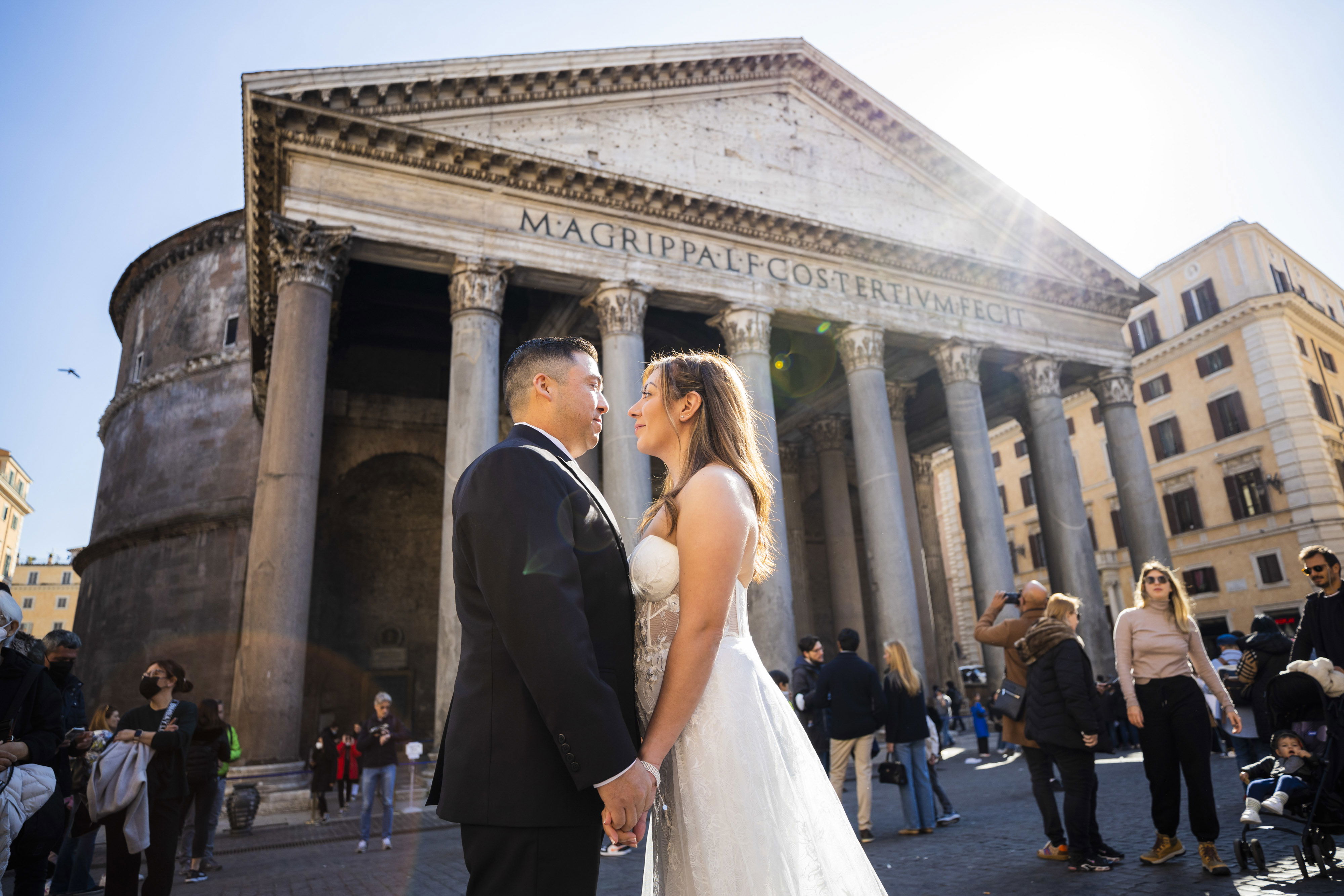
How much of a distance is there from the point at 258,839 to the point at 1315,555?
1066cm

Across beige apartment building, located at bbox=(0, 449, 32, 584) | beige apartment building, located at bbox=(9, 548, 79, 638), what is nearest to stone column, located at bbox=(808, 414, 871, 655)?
beige apartment building, located at bbox=(0, 449, 32, 584)

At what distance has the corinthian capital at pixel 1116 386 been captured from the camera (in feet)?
64.2

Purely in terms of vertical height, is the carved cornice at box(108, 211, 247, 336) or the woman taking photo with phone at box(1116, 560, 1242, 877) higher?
the carved cornice at box(108, 211, 247, 336)

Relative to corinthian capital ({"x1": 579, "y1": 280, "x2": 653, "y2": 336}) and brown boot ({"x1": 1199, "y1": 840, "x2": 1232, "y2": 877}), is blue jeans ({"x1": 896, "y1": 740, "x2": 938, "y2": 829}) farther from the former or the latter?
corinthian capital ({"x1": 579, "y1": 280, "x2": 653, "y2": 336})

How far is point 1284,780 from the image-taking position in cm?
486

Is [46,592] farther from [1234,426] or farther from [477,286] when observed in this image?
[1234,426]

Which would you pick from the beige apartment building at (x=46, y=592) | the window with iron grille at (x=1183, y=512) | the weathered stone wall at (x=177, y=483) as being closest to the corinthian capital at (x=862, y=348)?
the weathered stone wall at (x=177, y=483)

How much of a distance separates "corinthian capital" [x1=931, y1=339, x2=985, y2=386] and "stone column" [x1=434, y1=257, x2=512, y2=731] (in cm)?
980

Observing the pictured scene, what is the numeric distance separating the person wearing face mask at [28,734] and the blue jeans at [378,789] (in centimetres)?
401

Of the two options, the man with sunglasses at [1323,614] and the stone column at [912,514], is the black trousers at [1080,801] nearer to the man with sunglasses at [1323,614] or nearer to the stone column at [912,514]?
the man with sunglasses at [1323,614]

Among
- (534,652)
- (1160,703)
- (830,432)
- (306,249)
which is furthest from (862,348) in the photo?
(534,652)

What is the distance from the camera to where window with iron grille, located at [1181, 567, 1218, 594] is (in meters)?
28.1

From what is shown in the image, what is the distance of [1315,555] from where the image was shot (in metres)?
5.40

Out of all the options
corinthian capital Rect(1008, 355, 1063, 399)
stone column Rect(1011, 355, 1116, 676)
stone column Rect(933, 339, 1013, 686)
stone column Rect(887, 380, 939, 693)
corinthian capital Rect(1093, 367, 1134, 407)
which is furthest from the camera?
stone column Rect(887, 380, 939, 693)
